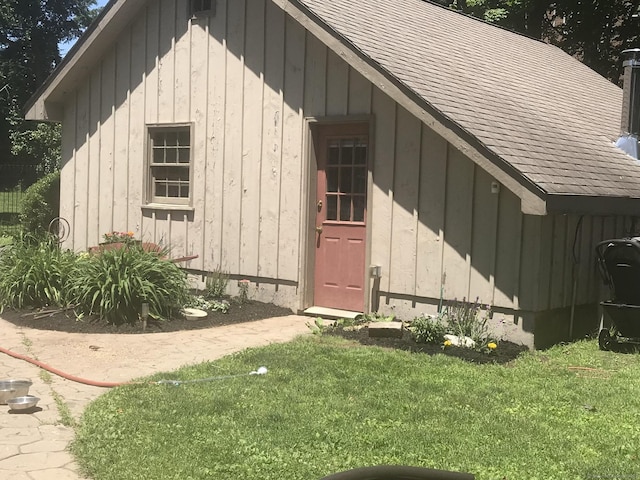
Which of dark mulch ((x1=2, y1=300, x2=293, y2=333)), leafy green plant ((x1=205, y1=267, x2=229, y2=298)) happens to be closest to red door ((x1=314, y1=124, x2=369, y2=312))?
dark mulch ((x1=2, y1=300, x2=293, y2=333))

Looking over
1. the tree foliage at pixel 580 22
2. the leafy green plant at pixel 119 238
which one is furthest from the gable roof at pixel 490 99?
the tree foliage at pixel 580 22

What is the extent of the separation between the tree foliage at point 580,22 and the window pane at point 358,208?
15.2 metres

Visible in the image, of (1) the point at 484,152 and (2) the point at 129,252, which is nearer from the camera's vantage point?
(1) the point at 484,152

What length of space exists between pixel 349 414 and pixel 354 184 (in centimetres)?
476

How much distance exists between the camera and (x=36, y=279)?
9.24 meters

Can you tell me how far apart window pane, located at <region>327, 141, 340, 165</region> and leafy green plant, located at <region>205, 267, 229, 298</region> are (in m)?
2.36

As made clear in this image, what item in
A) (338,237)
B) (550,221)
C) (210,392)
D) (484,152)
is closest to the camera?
(210,392)

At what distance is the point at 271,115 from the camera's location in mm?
10219

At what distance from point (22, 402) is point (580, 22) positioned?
21.2 meters

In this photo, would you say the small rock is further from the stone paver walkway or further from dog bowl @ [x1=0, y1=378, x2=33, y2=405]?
dog bowl @ [x1=0, y1=378, x2=33, y2=405]

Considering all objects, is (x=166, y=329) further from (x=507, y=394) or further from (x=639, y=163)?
(x=639, y=163)

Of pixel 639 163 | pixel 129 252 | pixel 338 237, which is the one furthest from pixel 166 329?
pixel 639 163

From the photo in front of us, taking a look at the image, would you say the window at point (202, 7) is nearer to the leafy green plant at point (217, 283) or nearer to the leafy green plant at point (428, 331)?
the leafy green plant at point (217, 283)

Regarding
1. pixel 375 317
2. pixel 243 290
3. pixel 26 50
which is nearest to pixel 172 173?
pixel 243 290
